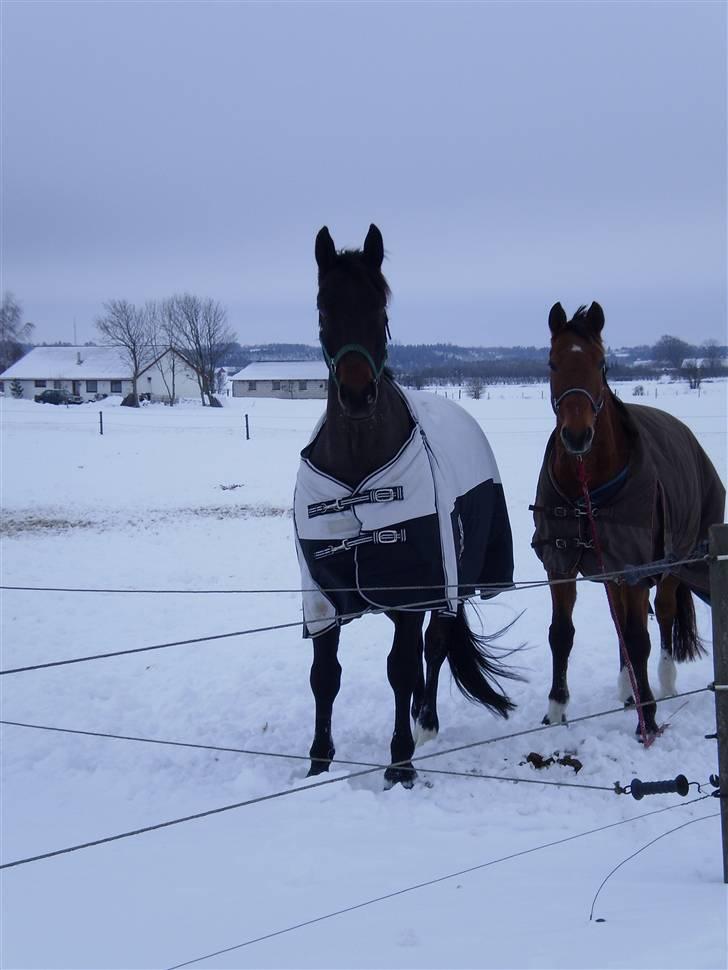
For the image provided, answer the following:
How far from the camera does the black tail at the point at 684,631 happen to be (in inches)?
233

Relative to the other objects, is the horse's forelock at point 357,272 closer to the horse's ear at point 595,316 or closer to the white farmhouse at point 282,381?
the horse's ear at point 595,316

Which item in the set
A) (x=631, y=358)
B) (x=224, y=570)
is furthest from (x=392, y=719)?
(x=631, y=358)

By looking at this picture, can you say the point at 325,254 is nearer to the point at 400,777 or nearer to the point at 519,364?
Result: the point at 400,777

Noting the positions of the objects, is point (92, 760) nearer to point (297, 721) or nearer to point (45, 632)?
point (297, 721)

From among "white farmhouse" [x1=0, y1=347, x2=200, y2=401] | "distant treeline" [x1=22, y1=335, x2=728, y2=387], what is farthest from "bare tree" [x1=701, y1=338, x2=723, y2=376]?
"white farmhouse" [x1=0, y1=347, x2=200, y2=401]

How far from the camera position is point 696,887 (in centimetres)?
293

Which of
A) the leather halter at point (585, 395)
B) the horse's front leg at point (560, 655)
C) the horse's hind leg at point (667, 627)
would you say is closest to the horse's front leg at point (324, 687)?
the horse's front leg at point (560, 655)

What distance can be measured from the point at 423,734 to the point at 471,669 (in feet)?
1.87

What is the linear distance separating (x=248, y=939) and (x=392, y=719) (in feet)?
8.54

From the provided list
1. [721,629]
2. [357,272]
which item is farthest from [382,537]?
[721,629]

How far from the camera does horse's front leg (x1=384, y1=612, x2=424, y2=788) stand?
443 centimetres

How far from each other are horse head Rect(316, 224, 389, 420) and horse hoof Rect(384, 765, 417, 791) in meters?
1.92

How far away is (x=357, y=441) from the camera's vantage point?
4.18m

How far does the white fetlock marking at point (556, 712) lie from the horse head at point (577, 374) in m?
1.66
